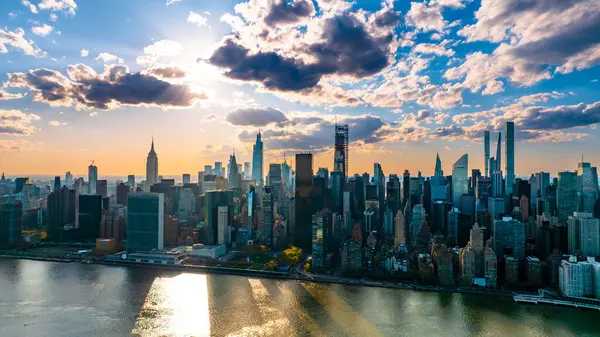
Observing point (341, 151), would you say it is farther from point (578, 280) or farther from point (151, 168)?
point (578, 280)

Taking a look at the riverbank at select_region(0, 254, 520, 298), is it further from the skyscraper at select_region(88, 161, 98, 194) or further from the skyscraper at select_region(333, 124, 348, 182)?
the skyscraper at select_region(88, 161, 98, 194)

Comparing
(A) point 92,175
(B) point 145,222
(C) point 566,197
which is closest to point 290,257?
(B) point 145,222

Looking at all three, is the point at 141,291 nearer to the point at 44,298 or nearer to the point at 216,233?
the point at 44,298

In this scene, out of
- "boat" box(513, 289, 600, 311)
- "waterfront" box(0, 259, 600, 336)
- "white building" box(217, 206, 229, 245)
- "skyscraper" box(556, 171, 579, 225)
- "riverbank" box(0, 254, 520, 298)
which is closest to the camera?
"waterfront" box(0, 259, 600, 336)

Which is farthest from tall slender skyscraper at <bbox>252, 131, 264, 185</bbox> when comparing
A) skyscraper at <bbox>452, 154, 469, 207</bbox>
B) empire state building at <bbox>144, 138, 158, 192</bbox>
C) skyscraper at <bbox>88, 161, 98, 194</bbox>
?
skyscraper at <bbox>452, 154, 469, 207</bbox>

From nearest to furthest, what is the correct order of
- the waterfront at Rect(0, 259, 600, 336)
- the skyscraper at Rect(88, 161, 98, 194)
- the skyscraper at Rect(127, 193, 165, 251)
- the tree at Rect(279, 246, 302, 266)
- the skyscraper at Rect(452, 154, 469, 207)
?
1. the waterfront at Rect(0, 259, 600, 336)
2. the tree at Rect(279, 246, 302, 266)
3. the skyscraper at Rect(127, 193, 165, 251)
4. the skyscraper at Rect(452, 154, 469, 207)
5. the skyscraper at Rect(88, 161, 98, 194)

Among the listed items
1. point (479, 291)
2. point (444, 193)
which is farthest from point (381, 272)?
point (444, 193)
